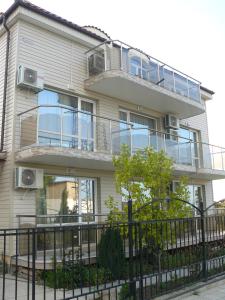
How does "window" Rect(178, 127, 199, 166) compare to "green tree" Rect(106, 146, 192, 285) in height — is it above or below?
above

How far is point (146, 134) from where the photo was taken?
13469mm

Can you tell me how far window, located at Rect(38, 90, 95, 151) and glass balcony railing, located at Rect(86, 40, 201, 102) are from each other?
2.13 m

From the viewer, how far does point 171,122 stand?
53.6 feet

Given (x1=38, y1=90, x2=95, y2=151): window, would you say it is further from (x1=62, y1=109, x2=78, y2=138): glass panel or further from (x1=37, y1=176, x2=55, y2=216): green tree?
(x1=37, y1=176, x2=55, y2=216): green tree

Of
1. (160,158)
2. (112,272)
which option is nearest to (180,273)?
(112,272)

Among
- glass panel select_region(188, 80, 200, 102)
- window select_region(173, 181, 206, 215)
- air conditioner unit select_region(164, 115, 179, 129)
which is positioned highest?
glass panel select_region(188, 80, 200, 102)

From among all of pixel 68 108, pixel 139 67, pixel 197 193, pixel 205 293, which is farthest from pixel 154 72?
pixel 205 293

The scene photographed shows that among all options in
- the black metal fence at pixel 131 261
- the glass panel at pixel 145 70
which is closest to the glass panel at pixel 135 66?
Result: the glass panel at pixel 145 70

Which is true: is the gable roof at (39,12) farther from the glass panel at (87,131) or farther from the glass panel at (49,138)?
the glass panel at (49,138)

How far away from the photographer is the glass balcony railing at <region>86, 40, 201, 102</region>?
13172mm

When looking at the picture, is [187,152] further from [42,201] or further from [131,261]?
[131,261]

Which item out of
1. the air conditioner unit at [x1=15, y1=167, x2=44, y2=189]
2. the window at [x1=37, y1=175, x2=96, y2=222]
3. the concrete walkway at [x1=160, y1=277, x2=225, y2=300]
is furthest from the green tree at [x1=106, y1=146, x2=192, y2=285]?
the window at [x1=37, y1=175, x2=96, y2=222]

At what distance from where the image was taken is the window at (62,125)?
10664mm

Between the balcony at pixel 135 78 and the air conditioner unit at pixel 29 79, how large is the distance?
2154mm
